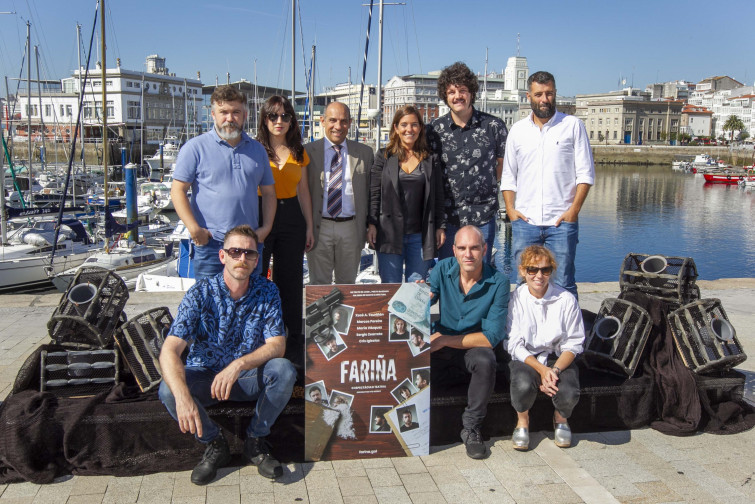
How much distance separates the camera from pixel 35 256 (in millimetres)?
20172

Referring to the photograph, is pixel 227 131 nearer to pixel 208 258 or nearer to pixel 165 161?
pixel 208 258

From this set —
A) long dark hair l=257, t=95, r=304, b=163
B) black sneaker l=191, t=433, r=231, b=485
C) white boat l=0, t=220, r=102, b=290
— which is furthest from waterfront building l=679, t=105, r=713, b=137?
black sneaker l=191, t=433, r=231, b=485

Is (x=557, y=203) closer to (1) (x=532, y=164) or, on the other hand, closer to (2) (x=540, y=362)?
(1) (x=532, y=164)

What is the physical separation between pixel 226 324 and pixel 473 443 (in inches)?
62.0

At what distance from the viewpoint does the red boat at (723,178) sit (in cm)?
6538

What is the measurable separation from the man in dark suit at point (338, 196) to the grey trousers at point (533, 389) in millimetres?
1668

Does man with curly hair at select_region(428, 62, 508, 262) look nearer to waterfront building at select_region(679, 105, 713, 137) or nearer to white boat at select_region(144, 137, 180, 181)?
white boat at select_region(144, 137, 180, 181)

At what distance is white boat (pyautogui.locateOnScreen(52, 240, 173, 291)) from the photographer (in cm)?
1903

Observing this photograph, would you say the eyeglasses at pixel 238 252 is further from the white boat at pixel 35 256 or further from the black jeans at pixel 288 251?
the white boat at pixel 35 256

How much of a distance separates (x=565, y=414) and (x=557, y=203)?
154 centimetres

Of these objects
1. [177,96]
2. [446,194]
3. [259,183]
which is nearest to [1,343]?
[259,183]

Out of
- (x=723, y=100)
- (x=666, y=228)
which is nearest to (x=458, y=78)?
(x=666, y=228)

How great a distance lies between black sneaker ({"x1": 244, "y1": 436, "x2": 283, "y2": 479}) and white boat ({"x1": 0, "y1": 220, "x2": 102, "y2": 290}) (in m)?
18.9

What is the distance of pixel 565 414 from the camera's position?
3.80 metres
